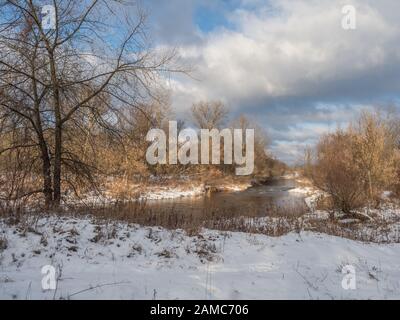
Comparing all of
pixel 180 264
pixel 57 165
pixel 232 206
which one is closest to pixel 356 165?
pixel 232 206

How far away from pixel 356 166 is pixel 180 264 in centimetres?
1763

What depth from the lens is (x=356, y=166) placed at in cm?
2095

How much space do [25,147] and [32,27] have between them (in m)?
3.21

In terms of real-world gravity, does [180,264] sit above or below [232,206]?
above

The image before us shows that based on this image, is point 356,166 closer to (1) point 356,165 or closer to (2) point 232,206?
(1) point 356,165

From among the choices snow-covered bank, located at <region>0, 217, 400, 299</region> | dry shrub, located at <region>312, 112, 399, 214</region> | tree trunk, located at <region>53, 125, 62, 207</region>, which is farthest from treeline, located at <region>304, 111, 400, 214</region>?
tree trunk, located at <region>53, 125, 62, 207</region>

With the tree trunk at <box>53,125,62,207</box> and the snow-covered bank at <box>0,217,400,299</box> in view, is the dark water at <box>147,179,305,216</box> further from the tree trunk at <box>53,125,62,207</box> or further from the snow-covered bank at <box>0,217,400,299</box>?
the snow-covered bank at <box>0,217,400,299</box>

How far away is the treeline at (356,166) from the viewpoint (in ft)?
57.2

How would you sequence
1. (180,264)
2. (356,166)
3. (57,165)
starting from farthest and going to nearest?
(356,166) < (57,165) < (180,264)

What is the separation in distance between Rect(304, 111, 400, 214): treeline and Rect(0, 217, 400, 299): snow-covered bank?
960 centimetres

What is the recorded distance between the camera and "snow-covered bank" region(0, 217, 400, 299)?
452cm

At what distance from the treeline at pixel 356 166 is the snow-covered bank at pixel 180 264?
31.5 feet

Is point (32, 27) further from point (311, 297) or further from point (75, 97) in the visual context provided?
point (311, 297)

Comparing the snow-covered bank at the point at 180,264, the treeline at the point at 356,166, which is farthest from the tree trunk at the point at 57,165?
the treeline at the point at 356,166
